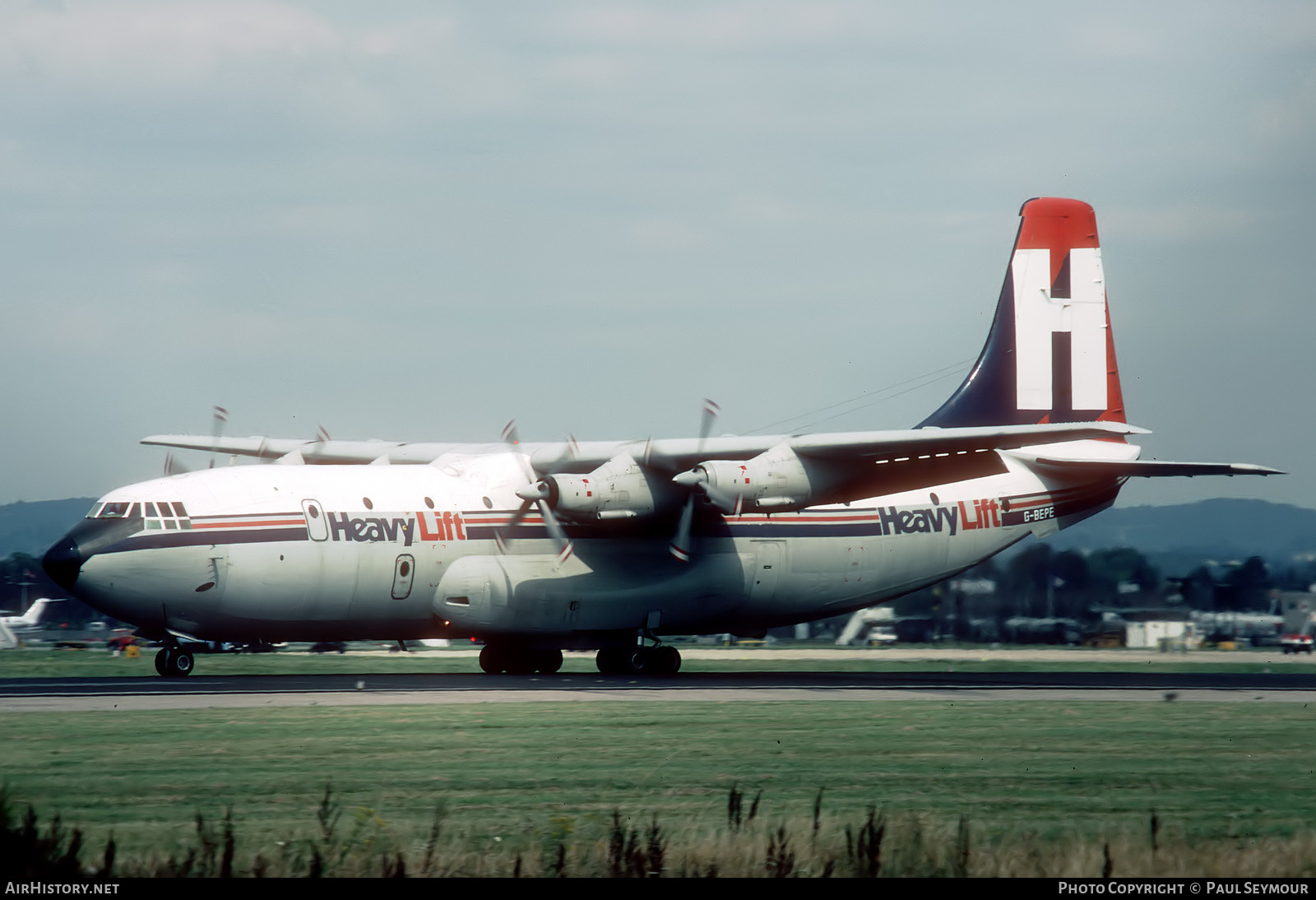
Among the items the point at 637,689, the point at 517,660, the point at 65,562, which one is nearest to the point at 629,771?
the point at 637,689

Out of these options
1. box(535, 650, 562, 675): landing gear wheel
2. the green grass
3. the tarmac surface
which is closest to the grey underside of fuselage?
the tarmac surface

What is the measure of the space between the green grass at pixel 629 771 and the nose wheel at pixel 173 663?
8514 mm

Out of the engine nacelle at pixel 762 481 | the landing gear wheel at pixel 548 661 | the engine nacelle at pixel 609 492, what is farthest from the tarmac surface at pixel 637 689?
the engine nacelle at pixel 762 481

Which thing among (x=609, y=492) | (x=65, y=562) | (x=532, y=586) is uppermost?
(x=609, y=492)

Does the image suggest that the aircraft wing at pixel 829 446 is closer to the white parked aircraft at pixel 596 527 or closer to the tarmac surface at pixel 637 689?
the white parked aircraft at pixel 596 527

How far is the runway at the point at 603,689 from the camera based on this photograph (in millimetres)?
23031

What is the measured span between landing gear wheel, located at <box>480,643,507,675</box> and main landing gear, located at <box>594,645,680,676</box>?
2.38 meters

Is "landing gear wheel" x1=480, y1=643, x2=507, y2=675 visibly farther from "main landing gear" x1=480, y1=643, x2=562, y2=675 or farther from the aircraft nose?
the aircraft nose

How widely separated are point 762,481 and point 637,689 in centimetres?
538

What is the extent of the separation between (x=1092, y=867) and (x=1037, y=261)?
1200 inches

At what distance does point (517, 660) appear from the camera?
33500 mm

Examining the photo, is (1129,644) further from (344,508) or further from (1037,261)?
(344,508)

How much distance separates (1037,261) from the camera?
39.0 meters

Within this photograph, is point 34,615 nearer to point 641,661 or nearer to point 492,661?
point 492,661
